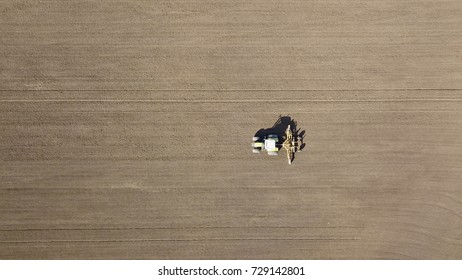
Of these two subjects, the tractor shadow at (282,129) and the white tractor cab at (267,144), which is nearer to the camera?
the white tractor cab at (267,144)

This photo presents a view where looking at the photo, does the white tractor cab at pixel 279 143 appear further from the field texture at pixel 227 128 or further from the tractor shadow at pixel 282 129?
the field texture at pixel 227 128

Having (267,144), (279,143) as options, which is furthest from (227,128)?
(279,143)

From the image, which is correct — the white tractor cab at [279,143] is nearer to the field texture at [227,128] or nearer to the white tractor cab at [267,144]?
the white tractor cab at [267,144]

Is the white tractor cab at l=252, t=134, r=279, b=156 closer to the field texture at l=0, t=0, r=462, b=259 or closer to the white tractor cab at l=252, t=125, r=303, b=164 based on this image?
the white tractor cab at l=252, t=125, r=303, b=164

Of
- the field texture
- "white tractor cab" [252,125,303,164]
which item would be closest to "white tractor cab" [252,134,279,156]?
"white tractor cab" [252,125,303,164]

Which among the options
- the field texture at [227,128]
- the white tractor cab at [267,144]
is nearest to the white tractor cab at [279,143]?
the white tractor cab at [267,144]

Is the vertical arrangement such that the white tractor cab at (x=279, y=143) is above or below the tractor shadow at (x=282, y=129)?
below

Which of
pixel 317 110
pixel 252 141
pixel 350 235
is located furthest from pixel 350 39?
pixel 350 235
